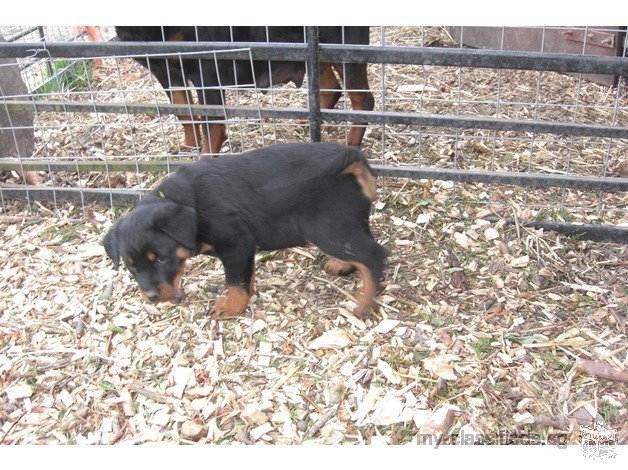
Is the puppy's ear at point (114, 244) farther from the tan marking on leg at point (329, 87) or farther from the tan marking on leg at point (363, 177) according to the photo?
the tan marking on leg at point (329, 87)

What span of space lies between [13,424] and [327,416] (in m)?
1.74

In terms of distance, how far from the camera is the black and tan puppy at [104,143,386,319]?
357 cm

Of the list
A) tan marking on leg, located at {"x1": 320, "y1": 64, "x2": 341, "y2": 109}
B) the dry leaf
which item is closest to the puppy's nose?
the dry leaf

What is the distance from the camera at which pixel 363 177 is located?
3.70m

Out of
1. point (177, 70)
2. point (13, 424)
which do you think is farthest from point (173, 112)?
point (13, 424)

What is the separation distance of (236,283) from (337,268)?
0.81 meters

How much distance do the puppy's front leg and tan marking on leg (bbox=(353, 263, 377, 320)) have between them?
2.20ft

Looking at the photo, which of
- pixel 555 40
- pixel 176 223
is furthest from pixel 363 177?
pixel 555 40

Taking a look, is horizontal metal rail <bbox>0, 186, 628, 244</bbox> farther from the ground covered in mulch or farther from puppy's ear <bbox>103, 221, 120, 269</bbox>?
puppy's ear <bbox>103, 221, 120, 269</bbox>

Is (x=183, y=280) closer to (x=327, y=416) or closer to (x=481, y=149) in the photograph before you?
(x=327, y=416)

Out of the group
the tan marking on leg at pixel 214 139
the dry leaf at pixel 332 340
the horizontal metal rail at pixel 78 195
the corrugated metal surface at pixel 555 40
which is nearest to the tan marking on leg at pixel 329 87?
the tan marking on leg at pixel 214 139

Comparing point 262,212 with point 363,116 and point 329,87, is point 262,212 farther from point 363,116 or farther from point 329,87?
point 329,87

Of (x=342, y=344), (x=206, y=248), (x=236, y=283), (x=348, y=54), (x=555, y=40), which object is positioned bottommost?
(x=342, y=344)

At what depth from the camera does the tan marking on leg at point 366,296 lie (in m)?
3.79
